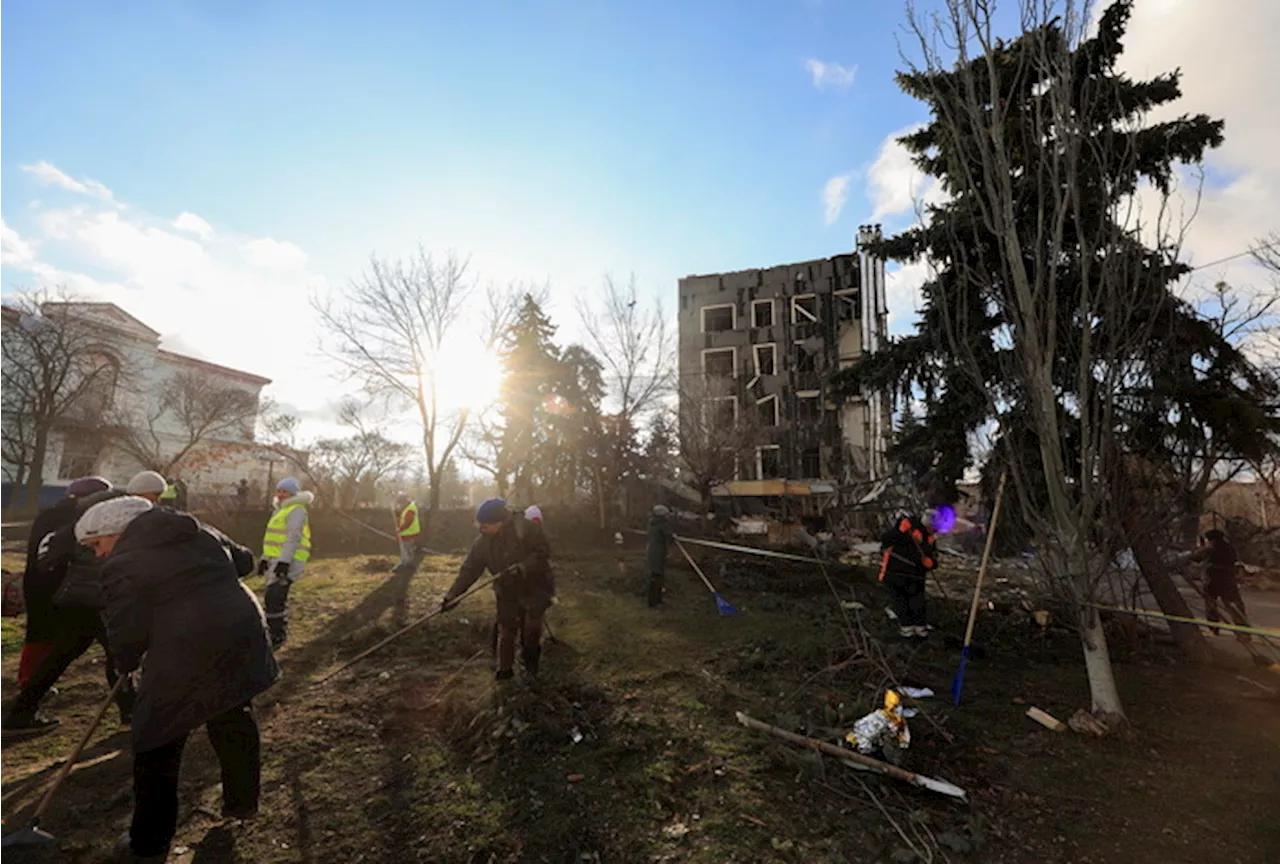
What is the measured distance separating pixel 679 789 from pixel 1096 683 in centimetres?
381

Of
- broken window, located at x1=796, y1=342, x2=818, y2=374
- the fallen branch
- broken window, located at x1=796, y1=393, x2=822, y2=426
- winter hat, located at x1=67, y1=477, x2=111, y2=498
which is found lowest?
the fallen branch

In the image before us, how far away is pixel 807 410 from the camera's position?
3266cm

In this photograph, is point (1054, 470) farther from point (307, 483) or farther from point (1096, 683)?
point (307, 483)

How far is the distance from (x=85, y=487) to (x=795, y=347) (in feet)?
107

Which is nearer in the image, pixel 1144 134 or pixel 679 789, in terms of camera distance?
pixel 679 789

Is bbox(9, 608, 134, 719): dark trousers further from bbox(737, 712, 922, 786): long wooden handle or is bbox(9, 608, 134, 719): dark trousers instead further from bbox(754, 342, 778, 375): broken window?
bbox(754, 342, 778, 375): broken window

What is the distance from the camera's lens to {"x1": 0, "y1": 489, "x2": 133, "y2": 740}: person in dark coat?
13.6 ft

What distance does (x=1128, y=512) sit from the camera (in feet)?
18.1

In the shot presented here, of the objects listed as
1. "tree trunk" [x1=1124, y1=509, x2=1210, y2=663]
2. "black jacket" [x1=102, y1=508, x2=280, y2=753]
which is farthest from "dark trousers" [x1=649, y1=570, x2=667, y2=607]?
"black jacket" [x1=102, y1=508, x2=280, y2=753]

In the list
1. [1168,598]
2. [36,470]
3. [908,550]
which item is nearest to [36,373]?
A: [36,470]

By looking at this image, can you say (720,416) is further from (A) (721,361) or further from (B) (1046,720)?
(B) (1046,720)

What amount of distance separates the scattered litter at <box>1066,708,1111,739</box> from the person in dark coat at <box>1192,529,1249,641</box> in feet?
15.1

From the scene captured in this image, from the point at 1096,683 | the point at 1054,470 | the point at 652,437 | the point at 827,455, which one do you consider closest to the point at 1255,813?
the point at 1096,683

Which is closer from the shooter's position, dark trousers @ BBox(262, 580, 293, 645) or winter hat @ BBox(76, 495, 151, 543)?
winter hat @ BBox(76, 495, 151, 543)
